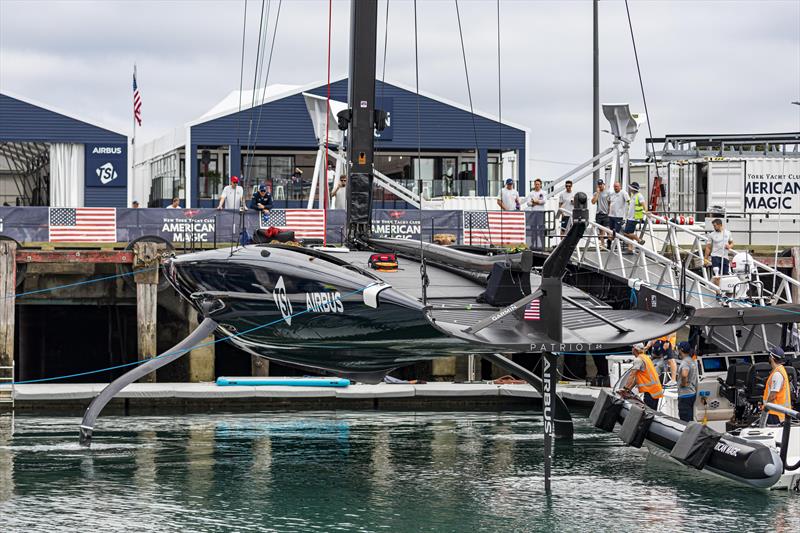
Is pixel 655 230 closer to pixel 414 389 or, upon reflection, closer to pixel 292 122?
pixel 414 389

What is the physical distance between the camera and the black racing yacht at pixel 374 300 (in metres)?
13.7

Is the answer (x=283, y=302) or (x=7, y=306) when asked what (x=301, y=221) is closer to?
(x=7, y=306)

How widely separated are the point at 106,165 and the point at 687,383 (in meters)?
28.4

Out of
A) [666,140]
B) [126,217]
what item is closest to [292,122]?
[666,140]

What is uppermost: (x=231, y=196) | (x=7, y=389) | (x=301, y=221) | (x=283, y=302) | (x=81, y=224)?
(x=231, y=196)

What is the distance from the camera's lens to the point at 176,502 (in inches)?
591

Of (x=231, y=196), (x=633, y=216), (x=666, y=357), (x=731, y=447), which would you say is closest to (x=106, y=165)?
(x=231, y=196)

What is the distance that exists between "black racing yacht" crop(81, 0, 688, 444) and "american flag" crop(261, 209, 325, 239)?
9824 millimetres

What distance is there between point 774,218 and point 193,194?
797 inches

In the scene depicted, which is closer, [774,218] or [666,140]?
[774,218]

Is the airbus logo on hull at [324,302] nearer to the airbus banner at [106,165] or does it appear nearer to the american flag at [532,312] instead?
the american flag at [532,312]

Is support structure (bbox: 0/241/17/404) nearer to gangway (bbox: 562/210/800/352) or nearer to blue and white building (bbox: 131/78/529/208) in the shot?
gangway (bbox: 562/210/800/352)

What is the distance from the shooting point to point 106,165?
137ft

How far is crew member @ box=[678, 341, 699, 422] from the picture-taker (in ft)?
57.1
